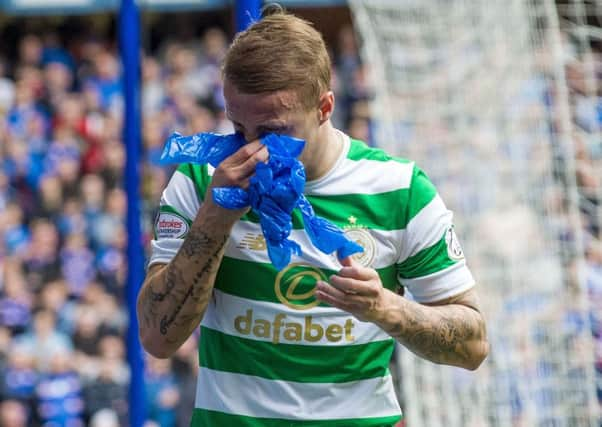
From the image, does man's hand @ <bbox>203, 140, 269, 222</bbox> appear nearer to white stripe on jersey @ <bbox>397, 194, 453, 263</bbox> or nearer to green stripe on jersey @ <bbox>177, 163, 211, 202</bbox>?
green stripe on jersey @ <bbox>177, 163, 211, 202</bbox>

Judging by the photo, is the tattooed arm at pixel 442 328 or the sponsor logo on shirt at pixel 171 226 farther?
the sponsor logo on shirt at pixel 171 226

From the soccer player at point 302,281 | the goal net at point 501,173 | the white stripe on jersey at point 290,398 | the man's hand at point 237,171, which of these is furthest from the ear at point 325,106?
the goal net at point 501,173

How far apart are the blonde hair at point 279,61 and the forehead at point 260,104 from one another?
11 mm

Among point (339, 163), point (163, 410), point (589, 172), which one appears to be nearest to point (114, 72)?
point (163, 410)

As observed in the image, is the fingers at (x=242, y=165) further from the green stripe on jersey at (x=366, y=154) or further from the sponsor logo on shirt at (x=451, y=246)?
the sponsor logo on shirt at (x=451, y=246)

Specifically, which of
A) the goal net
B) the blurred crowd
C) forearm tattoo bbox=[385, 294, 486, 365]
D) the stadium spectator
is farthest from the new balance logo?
the blurred crowd

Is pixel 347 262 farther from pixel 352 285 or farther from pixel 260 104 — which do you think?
pixel 260 104

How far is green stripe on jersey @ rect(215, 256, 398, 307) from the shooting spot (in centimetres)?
265

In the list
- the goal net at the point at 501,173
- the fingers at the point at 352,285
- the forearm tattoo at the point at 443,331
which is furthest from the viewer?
the goal net at the point at 501,173

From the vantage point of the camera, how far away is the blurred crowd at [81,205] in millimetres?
9242

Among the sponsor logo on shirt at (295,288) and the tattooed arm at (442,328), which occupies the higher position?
the sponsor logo on shirt at (295,288)

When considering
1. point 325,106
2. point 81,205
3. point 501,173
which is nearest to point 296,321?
point 325,106

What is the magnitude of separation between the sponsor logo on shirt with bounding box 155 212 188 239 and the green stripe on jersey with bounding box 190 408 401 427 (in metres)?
0.41

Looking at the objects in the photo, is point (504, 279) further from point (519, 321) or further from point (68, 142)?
point (68, 142)
